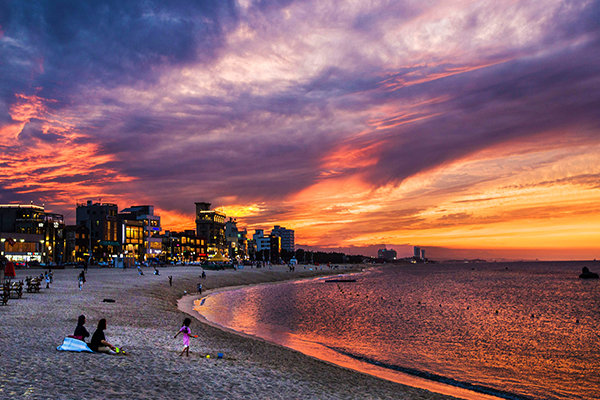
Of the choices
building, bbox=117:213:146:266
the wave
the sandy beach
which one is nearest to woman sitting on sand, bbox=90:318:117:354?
the sandy beach

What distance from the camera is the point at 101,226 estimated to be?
570ft

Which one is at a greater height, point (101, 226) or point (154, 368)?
point (101, 226)

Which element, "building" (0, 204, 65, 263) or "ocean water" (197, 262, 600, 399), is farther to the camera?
"building" (0, 204, 65, 263)

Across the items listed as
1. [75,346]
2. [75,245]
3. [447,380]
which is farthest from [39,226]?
[447,380]

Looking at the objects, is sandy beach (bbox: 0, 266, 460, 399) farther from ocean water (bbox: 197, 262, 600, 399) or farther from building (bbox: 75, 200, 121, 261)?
building (bbox: 75, 200, 121, 261)

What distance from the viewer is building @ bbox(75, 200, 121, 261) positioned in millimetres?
169500

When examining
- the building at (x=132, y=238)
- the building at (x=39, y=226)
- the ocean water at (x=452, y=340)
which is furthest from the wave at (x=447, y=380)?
the building at (x=132, y=238)

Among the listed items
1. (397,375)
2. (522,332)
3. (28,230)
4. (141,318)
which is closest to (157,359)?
(397,375)

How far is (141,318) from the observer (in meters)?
31.3

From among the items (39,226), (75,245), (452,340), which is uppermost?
(39,226)

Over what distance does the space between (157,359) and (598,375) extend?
24.5 m

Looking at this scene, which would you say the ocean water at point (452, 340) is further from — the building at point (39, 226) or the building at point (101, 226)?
the building at point (101, 226)

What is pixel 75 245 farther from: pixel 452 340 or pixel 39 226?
pixel 452 340

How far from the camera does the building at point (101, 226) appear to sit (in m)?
170
